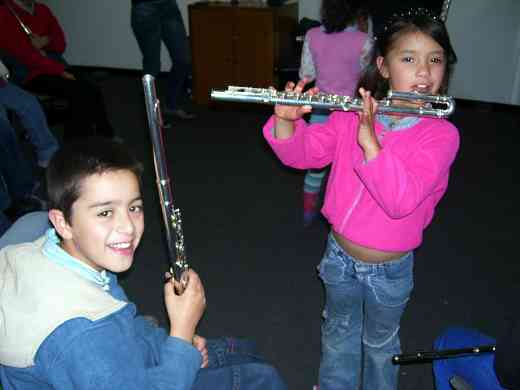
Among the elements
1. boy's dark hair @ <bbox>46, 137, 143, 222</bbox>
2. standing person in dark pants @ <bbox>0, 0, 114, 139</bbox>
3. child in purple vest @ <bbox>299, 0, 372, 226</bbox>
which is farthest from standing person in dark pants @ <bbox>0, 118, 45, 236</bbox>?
boy's dark hair @ <bbox>46, 137, 143, 222</bbox>

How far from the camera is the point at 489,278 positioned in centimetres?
235

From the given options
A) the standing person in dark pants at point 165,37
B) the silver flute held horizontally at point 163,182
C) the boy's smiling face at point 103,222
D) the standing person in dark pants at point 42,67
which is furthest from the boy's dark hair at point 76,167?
the standing person in dark pants at point 165,37

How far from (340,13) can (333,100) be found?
139 centimetres

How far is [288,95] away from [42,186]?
2324 millimetres

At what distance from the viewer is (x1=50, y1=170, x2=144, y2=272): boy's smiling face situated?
39.3 inches

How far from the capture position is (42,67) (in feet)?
10.9

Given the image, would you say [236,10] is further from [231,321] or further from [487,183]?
[231,321]

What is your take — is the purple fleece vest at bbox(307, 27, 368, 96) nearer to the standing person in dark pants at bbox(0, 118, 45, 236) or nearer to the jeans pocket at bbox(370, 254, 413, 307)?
the jeans pocket at bbox(370, 254, 413, 307)

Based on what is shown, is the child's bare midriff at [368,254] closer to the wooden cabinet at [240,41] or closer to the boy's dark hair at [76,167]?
the boy's dark hair at [76,167]

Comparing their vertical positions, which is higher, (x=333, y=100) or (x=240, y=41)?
(x=333, y=100)

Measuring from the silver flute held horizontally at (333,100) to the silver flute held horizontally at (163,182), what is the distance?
0.30 metres

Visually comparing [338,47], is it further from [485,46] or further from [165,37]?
[485,46]

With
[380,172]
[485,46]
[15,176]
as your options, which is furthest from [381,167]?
[485,46]

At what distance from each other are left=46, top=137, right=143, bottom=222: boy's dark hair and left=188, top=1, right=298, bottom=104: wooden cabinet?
10.9ft
